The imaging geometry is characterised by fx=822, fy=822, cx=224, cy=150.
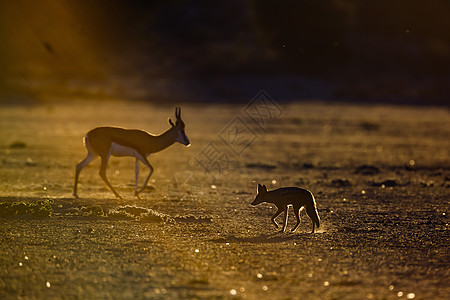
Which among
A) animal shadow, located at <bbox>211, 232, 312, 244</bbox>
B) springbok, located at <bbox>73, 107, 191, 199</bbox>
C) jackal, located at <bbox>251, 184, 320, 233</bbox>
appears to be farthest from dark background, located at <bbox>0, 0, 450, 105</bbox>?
animal shadow, located at <bbox>211, 232, 312, 244</bbox>

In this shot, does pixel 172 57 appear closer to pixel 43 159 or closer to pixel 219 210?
pixel 43 159

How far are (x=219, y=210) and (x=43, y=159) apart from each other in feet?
35.5

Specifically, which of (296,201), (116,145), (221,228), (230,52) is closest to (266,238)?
(296,201)

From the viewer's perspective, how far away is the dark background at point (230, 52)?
2554 inches

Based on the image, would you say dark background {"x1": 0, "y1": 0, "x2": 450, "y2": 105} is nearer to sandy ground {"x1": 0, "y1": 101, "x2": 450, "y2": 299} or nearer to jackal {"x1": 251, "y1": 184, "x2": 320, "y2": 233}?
sandy ground {"x1": 0, "y1": 101, "x2": 450, "y2": 299}

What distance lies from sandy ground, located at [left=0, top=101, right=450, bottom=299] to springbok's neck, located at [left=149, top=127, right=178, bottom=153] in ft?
3.20

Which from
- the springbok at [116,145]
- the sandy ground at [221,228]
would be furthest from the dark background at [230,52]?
the springbok at [116,145]

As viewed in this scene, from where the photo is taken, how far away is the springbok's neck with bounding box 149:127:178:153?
55.6ft

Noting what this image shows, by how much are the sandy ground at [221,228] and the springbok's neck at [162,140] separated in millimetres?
976

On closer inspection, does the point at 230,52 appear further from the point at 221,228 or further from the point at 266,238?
the point at 266,238

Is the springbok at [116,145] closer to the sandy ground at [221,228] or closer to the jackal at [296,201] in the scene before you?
the sandy ground at [221,228]

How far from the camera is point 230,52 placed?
252ft

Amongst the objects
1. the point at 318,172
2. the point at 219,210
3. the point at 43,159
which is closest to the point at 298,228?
the point at 219,210

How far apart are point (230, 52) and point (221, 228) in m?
64.8
